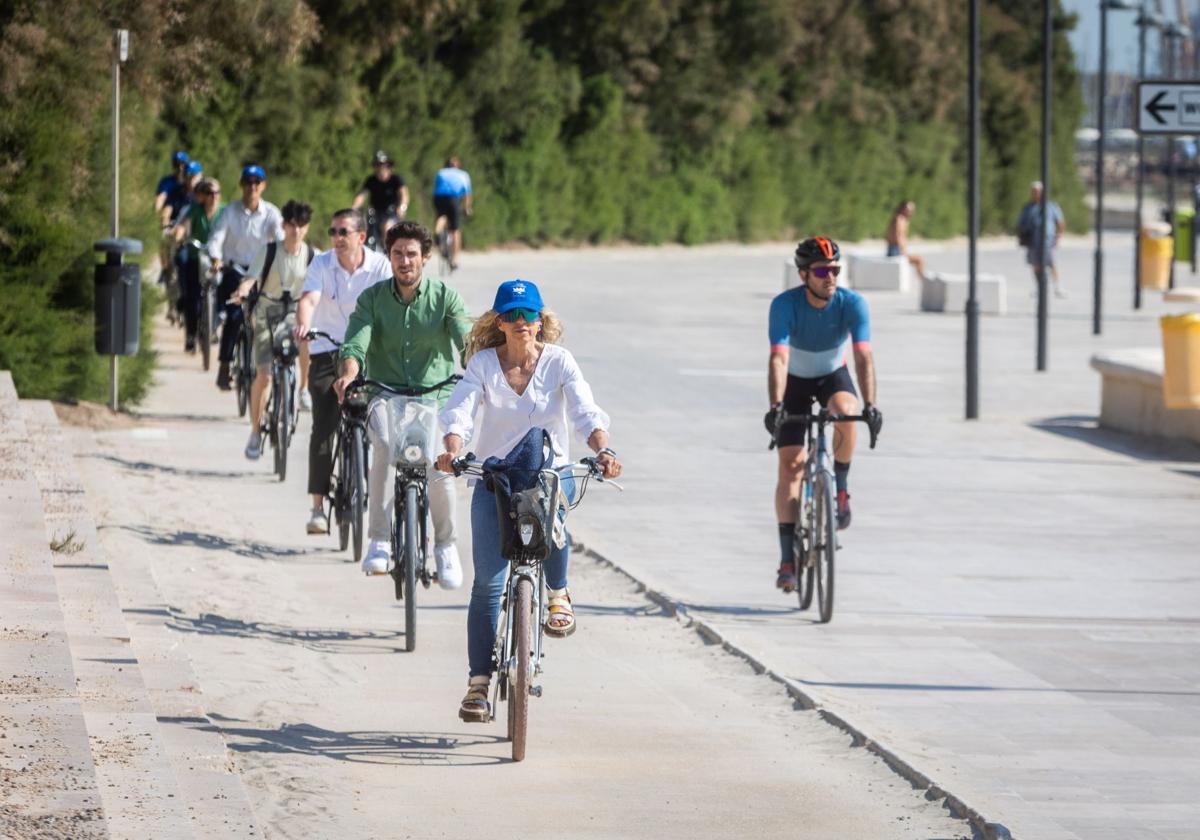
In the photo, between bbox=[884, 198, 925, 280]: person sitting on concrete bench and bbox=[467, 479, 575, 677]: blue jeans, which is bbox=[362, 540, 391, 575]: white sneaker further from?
bbox=[884, 198, 925, 280]: person sitting on concrete bench

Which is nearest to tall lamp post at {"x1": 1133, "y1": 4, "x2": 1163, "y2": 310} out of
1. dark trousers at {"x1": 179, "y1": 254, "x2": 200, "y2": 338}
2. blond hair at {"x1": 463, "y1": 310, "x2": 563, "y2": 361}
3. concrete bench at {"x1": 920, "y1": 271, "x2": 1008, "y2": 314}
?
Result: concrete bench at {"x1": 920, "y1": 271, "x2": 1008, "y2": 314}

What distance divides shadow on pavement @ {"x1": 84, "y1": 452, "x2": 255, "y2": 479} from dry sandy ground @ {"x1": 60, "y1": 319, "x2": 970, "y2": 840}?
195 centimetres

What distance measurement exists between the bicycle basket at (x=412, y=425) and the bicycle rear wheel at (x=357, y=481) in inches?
29.0

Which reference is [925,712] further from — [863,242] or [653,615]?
[863,242]

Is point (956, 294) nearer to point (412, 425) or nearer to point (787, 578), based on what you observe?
point (787, 578)

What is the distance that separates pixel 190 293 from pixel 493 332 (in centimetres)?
1422

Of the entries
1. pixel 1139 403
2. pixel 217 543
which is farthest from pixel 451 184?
pixel 217 543

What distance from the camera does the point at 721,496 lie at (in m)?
15.1

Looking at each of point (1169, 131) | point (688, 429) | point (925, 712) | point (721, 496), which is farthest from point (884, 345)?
point (925, 712)

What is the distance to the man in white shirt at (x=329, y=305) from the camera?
488 inches

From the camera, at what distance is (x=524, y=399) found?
27.0 ft

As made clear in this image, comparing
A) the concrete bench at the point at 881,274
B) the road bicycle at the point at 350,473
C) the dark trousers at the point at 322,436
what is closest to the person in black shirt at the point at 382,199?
the concrete bench at the point at 881,274

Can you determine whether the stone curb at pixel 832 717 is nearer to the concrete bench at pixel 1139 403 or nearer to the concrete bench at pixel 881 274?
the concrete bench at pixel 1139 403

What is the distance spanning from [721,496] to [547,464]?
710 cm
